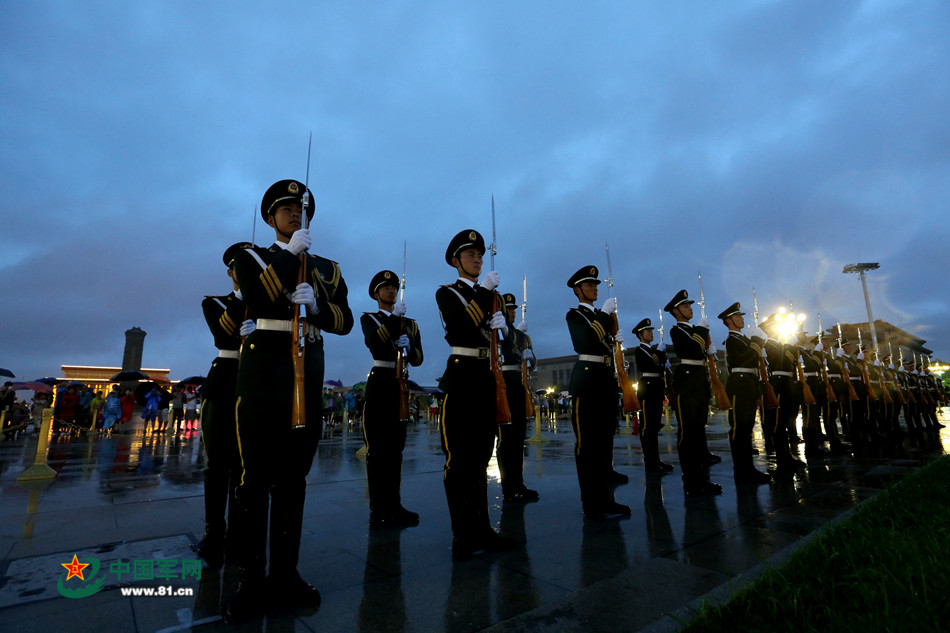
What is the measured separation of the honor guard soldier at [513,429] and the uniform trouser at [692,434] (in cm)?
200

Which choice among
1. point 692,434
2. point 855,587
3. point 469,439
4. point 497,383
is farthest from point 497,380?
point 692,434

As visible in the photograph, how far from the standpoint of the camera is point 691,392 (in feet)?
21.4

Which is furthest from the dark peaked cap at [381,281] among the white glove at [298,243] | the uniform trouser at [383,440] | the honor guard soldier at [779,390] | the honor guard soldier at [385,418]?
the honor guard soldier at [779,390]

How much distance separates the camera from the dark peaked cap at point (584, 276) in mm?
5488

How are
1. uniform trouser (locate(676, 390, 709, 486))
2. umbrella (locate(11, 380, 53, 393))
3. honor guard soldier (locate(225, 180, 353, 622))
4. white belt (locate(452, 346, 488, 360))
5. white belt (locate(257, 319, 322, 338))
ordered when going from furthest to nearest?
umbrella (locate(11, 380, 53, 393))
uniform trouser (locate(676, 390, 709, 486))
white belt (locate(452, 346, 488, 360))
white belt (locate(257, 319, 322, 338))
honor guard soldier (locate(225, 180, 353, 622))

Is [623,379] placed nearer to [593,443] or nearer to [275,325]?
[593,443]

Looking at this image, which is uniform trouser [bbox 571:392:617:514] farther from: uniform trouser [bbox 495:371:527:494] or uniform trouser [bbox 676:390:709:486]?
uniform trouser [bbox 676:390:709:486]

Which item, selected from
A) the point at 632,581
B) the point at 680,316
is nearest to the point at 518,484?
the point at 632,581

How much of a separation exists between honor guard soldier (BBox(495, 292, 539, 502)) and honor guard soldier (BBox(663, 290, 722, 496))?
203 cm

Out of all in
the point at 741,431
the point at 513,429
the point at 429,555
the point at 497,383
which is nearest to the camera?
the point at 429,555

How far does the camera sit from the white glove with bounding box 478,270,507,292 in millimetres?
4355

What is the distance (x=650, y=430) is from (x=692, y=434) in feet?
6.33

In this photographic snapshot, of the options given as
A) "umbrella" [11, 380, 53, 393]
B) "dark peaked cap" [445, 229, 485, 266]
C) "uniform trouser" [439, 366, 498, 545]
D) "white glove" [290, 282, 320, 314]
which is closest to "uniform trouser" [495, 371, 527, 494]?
"uniform trouser" [439, 366, 498, 545]

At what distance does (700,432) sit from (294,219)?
18.9ft
